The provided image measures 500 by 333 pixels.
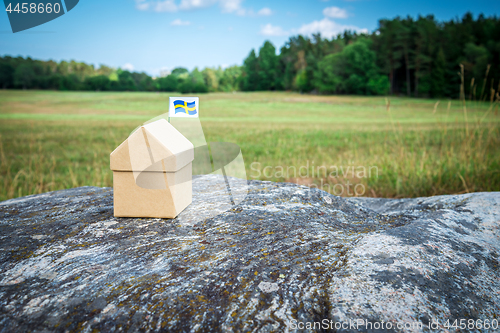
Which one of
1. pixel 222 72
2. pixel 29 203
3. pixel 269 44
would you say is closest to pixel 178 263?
pixel 29 203

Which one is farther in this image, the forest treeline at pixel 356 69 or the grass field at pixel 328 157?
the forest treeline at pixel 356 69

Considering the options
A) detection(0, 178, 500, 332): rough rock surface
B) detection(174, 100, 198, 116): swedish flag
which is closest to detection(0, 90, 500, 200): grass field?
detection(0, 178, 500, 332): rough rock surface

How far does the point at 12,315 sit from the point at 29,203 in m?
1.29

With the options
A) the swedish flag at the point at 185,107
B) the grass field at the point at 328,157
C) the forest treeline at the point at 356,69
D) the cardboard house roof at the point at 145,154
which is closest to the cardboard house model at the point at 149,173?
the cardboard house roof at the point at 145,154

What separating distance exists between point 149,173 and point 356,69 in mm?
49891

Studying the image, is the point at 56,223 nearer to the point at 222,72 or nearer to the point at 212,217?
the point at 212,217

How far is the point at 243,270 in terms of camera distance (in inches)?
45.6

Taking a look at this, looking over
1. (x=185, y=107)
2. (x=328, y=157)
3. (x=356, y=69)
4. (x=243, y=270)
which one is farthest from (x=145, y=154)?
(x=356, y=69)

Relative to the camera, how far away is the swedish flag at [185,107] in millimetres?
1870

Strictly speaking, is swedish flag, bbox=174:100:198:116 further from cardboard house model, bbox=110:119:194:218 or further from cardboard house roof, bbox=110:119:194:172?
cardboard house roof, bbox=110:119:194:172

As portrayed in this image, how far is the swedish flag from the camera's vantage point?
1.87 m

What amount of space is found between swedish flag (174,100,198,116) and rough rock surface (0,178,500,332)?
1.89 ft

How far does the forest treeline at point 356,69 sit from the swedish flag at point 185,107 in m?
16.4

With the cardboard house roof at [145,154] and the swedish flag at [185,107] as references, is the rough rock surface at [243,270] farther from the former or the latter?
the swedish flag at [185,107]
